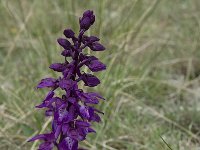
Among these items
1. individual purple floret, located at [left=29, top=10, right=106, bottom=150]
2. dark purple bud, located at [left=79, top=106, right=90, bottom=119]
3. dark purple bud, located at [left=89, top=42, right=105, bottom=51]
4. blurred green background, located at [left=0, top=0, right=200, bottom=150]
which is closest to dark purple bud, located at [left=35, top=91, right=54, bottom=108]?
individual purple floret, located at [left=29, top=10, right=106, bottom=150]

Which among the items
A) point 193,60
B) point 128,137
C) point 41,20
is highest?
point 41,20

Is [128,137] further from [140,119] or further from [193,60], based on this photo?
[193,60]

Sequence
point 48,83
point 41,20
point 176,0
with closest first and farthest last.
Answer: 1. point 48,83
2. point 41,20
3. point 176,0

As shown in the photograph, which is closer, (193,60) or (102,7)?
(102,7)

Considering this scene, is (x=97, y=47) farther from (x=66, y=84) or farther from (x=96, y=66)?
(x=66, y=84)

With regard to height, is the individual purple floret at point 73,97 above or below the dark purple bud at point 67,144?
above

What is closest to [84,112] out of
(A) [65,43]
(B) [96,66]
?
(B) [96,66]

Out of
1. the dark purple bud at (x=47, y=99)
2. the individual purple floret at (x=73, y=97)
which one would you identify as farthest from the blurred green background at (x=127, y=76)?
the dark purple bud at (x=47, y=99)

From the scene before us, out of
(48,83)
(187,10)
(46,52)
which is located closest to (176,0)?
(187,10)

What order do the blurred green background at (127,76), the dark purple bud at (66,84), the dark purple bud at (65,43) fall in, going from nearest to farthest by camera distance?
the dark purple bud at (66,84)
the dark purple bud at (65,43)
the blurred green background at (127,76)

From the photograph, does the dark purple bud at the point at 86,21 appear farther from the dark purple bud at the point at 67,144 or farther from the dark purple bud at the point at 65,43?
the dark purple bud at the point at 67,144
